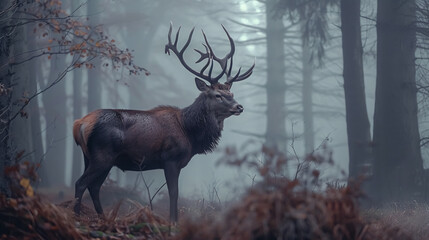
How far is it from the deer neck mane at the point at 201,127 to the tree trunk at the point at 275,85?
14942 millimetres

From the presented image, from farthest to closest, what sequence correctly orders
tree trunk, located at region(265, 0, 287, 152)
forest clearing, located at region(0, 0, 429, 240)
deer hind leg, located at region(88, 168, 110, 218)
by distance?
tree trunk, located at region(265, 0, 287, 152), deer hind leg, located at region(88, 168, 110, 218), forest clearing, located at region(0, 0, 429, 240)

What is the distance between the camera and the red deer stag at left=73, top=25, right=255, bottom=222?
784 centimetres

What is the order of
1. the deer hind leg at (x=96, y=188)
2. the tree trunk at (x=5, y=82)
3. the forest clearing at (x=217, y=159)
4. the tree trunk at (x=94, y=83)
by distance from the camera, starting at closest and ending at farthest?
the forest clearing at (x=217, y=159)
the deer hind leg at (x=96, y=188)
the tree trunk at (x=5, y=82)
the tree trunk at (x=94, y=83)

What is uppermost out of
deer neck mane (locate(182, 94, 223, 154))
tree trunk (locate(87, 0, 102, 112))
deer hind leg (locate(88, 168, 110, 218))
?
tree trunk (locate(87, 0, 102, 112))

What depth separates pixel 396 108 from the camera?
41.4ft

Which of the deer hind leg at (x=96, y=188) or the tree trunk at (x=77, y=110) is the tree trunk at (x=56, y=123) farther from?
the deer hind leg at (x=96, y=188)

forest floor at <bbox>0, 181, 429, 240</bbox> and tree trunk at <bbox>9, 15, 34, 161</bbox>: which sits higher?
tree trunk at <bbox>9, 15, 34, 161</bbox>

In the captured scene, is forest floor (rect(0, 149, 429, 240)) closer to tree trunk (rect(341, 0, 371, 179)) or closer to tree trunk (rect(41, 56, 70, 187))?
tree trunk (rect(341, 0, 371, 179))

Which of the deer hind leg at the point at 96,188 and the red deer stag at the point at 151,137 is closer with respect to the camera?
the red deer stag at the point at 151,137

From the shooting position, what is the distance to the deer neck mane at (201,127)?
28.8 feet

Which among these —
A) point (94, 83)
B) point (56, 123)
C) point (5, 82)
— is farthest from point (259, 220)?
point (56, 123)

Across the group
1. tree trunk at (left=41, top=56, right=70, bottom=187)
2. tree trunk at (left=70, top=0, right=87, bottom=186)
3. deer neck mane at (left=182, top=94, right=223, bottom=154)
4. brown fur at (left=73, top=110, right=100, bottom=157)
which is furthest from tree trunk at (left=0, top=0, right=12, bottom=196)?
tree trunk at (left=41, top=56, right=70, bottom=187)

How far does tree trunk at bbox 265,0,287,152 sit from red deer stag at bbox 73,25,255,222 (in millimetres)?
14951

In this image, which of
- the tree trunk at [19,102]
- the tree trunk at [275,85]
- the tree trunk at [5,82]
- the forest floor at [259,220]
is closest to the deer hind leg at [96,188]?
the tree trunk at [5,82]
